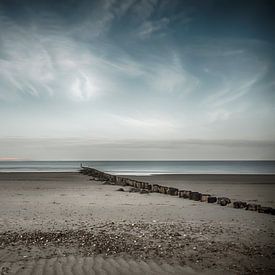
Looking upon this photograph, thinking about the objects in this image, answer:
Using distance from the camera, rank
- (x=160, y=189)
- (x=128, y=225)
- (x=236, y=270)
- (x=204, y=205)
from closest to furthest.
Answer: (x=236, y=270) → (x=128, y=225) → (x=204, y=205) → (x=160, y=189)

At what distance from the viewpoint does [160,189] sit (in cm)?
2348

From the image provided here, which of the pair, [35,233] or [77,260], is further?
[35,233]

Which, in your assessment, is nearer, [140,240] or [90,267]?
[90,267]

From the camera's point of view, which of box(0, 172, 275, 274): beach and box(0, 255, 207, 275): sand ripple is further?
box(0, 172, 275, 274): beach

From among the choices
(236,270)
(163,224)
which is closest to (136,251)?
(236,270)

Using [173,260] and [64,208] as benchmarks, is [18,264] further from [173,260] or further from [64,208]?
[64,208]

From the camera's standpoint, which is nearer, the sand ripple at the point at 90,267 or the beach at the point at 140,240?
the sand ripple at the point at 90,267

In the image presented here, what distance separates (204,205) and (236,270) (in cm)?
994

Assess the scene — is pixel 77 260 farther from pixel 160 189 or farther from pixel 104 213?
pixel 160 189

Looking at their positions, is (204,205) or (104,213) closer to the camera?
(104,213)

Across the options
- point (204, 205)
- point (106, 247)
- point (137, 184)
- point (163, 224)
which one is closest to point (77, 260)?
point (106, 247)

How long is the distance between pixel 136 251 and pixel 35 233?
3899 mm

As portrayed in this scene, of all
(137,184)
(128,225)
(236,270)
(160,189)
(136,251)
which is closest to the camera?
(236,270)

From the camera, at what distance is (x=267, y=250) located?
8312mm
